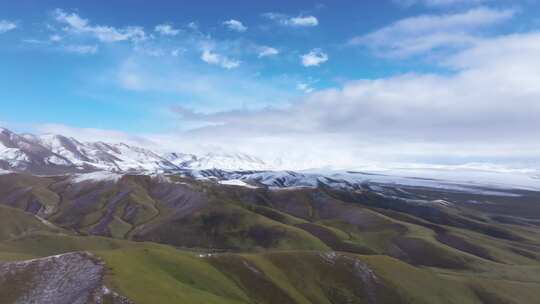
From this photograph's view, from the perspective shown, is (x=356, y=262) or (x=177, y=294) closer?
(x=177, y=294)

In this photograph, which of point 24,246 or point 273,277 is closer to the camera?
point 273,277

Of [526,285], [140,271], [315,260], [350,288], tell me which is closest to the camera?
[140,271]

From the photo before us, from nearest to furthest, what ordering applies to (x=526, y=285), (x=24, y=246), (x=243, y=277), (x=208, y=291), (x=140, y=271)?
(x=140, y=271)
(x=208, y=291)
(x=243, y=277)
(x=526, y=285)
(x=24, y=246)

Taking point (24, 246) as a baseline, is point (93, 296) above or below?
above

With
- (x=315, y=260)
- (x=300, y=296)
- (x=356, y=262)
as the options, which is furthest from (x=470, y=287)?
(x=300, y=296)

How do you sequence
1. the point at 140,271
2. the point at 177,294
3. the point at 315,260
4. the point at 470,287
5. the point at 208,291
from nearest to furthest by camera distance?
the point at 177,294, the point at 140,271, the point at 208,291, the point at 315,260, the point at 470,287

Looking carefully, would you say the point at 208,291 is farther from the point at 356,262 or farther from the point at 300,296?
the point at 356,262

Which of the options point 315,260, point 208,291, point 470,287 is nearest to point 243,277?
point 208,291

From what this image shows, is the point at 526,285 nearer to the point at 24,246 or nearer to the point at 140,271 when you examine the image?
the point at 140,271

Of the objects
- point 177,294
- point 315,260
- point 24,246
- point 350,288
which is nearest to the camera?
point 177,294
